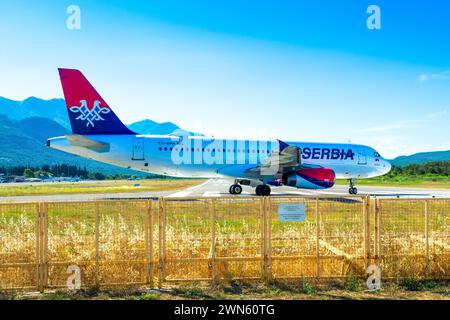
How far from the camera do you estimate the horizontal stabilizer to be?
23.7 metres

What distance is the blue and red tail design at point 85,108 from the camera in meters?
24.9

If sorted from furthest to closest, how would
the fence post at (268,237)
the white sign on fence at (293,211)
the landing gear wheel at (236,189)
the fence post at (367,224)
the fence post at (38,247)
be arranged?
1. the landing gear wheel at (236,189)
2. the fence post at (367,224)
3. the white sign on fence at (293,211)
4. the fence post at (268,237)
5. the fence post at (38,247)

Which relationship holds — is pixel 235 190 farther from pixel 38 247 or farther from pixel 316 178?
pixel 38 247

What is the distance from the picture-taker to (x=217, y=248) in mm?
8492

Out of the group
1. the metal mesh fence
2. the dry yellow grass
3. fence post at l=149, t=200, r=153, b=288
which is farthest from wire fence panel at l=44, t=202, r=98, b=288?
the dry yellow grass

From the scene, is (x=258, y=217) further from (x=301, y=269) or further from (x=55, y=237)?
(x=55, y=237)

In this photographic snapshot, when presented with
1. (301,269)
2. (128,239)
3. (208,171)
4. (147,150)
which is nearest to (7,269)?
(128,239)

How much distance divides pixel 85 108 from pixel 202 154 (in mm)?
8409

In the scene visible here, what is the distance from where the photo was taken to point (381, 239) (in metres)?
8.33

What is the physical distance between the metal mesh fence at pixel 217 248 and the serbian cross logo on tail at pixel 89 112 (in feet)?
58.3

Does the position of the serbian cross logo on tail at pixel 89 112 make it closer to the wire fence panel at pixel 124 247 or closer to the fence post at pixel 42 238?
the wire fence panel at pixel 124 247

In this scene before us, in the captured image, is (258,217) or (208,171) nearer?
(258,217)

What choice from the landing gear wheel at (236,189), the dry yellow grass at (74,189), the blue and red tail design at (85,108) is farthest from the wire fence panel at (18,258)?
the dry yellow grass at (74,189)
